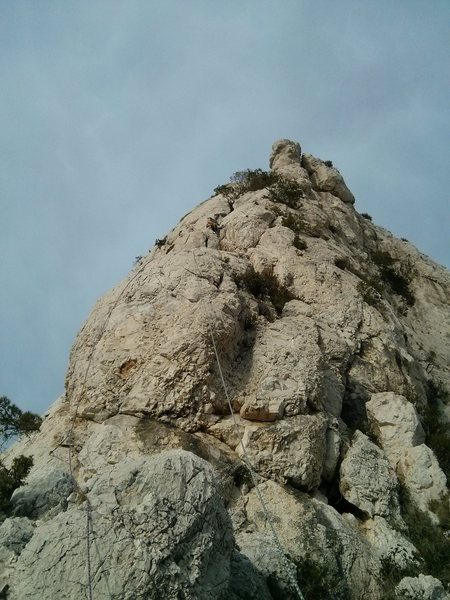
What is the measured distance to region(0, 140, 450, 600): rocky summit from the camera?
8.53 meters

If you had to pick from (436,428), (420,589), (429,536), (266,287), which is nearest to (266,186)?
(266,287)

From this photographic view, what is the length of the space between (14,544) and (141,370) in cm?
643

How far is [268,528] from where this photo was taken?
1219 centimetres

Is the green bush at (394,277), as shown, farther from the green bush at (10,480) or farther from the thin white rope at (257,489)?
the green bush at (10,480)

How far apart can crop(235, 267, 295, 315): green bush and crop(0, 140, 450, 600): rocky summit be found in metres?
0.06

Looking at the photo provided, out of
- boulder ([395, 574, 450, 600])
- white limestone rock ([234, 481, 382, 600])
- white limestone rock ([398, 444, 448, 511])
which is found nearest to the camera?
white limestone rock ([234, 481, 382, 600])

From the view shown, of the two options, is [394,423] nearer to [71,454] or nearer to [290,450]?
[290,450]

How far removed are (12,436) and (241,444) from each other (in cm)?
793

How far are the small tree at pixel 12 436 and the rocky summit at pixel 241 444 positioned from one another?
43 centimetres

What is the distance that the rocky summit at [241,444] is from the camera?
336 inches

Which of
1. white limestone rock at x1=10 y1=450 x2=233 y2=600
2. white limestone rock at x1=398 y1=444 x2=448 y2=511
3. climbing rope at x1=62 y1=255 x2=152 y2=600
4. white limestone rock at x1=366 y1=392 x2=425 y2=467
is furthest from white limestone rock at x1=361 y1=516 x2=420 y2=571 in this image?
climbing rope at x1=62 y1=255 x2=152 y2=600

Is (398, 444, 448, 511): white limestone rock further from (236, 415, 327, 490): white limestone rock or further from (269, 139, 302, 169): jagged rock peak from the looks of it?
(269, 139, 302, 169): jagged rock peak

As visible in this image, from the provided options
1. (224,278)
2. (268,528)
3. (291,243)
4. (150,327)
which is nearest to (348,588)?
(268,528)

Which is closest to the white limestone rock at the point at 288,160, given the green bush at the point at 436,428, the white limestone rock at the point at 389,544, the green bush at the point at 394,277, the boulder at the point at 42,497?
the green bush at the point at 394,277
